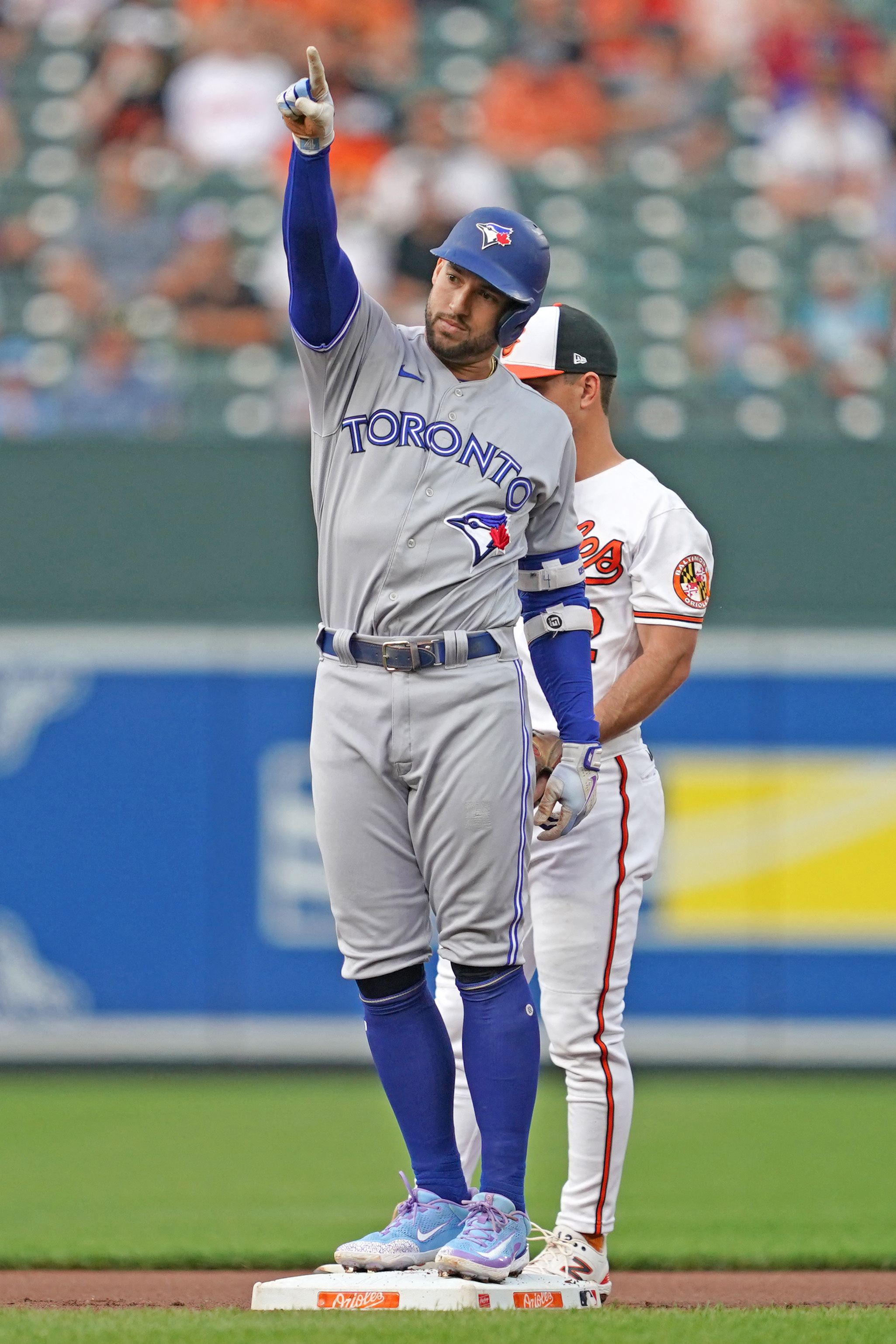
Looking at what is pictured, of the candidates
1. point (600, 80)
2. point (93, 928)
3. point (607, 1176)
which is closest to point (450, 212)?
point (600, 80)

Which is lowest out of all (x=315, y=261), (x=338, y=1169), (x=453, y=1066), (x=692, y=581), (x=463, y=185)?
(x=338, y=1169)

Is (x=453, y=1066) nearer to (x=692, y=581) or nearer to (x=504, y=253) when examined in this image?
(x=692, y=581)

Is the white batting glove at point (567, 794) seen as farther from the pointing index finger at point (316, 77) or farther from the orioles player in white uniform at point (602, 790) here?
the pointing index finger at point (316, 77)

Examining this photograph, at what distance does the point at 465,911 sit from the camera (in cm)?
343

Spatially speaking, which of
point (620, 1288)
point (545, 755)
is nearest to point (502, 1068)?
point (545, 755)

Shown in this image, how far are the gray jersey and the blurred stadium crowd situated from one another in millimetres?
5461

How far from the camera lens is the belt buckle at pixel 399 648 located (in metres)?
3.38

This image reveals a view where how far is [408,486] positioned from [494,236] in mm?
465

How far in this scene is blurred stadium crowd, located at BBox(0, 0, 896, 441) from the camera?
921 centimetres

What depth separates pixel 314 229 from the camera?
324 cm

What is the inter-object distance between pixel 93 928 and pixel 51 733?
31.5 inches

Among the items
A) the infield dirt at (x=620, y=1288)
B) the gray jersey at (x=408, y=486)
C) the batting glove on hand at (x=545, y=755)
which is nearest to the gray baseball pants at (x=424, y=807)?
the gray jersey at (x=408, y=486)

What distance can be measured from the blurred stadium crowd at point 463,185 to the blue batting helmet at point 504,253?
18.0 feet

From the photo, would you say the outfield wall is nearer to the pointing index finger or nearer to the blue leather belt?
the blue leather belt
